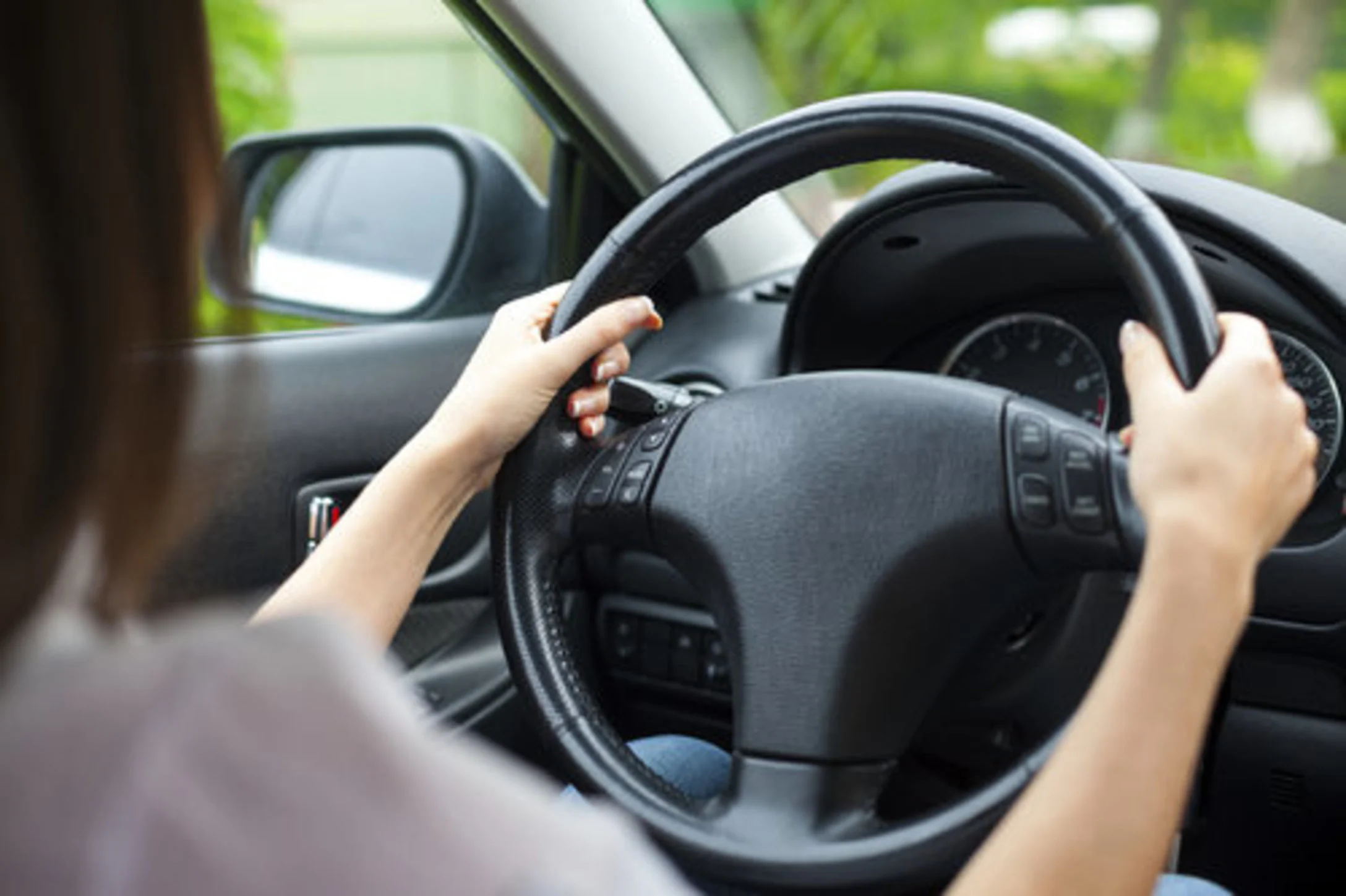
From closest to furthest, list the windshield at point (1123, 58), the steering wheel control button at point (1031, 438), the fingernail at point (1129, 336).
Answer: the fingernail at point (1129, 336) → the steering wheel control button at point (1031, 438) → the windshield at point (1123, 58)

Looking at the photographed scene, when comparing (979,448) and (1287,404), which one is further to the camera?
(979,448)

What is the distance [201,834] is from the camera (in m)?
0.56

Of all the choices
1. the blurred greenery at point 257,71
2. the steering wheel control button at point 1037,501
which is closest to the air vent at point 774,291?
the blurred greenery at point 257,71

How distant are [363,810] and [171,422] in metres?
0.19

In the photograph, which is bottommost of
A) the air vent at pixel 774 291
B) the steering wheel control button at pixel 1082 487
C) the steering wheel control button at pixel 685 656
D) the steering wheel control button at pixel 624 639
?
the steering wheel control button at pixel 624 639

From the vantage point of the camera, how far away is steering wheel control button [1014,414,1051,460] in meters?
1.17

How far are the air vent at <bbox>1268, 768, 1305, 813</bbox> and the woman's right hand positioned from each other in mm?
649

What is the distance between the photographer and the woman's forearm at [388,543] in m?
1.26

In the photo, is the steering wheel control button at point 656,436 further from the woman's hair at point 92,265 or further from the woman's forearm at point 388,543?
the woman's hair at point 92,265

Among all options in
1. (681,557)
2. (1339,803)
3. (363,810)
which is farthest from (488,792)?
(1339,803)

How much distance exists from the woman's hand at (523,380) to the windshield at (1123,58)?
21.0 ft

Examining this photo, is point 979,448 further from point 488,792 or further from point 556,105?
point 556,105

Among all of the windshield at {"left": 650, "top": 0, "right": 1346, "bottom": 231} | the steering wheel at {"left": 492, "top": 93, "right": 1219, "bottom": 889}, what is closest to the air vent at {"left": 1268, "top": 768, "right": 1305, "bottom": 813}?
the steering wheel at {"left": 492, "top": 93, "right": 1219, "bottom": 889}

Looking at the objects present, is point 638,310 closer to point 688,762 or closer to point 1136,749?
point 688,762
